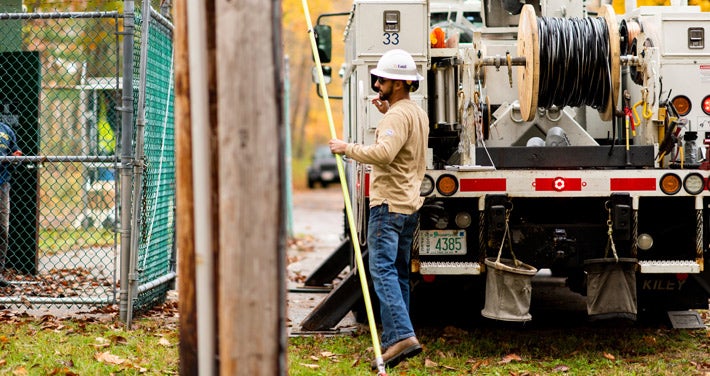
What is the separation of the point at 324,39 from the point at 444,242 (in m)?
3.04

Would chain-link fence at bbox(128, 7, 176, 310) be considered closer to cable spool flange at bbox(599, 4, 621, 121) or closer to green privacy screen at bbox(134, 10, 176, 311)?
green privacy screen at bbox(134, 10, 176, 311)

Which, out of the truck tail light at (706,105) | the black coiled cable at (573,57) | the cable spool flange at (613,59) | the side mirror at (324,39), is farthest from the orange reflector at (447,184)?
the side mirror at (324,39)

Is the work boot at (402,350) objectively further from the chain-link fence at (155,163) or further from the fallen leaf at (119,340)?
the chain-link fence at (155,163)

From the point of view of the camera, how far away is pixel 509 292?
6.80 meters

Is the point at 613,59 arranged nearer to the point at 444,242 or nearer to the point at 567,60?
the point at 567,60

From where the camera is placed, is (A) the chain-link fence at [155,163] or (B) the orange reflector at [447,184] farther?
(A) the chain-link fence at [155,163]

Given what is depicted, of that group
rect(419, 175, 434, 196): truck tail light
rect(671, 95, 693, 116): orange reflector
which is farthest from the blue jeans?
rect(671, 95, 693, 116): orange reflector

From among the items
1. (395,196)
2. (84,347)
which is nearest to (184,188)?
(395,196)

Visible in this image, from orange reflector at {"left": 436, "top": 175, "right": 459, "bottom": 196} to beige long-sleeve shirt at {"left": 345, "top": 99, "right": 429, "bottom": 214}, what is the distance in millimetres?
311

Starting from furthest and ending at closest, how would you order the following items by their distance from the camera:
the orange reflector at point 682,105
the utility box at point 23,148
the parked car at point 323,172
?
1. the parked car at point 323,172
2. the utility box at point 23,148
3. the orange reflector at point 682,105

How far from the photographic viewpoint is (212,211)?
3664 millimetres

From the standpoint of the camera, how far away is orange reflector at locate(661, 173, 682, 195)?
6859 millimetres

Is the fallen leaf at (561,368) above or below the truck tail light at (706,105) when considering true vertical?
below

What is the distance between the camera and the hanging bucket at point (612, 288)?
22.5ft
